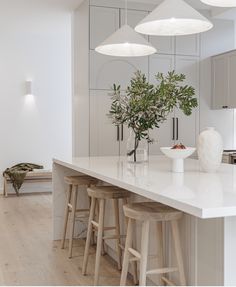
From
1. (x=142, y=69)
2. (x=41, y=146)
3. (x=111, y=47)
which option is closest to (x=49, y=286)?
(x=111, y=47)

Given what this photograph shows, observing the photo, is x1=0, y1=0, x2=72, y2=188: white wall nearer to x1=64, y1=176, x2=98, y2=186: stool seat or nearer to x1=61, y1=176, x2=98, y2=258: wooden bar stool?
x1=61, y1=176, x2=98, y2=258: wooden bar stool

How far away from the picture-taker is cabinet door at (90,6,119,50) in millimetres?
5766

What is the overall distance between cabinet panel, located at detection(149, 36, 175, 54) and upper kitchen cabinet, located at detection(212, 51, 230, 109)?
682 mm

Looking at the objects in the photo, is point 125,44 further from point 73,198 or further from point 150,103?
point 73,198

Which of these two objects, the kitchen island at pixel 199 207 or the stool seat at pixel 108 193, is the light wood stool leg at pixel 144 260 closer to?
the kitchen island at pixel 199 207

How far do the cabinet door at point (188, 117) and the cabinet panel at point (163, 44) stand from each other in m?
0.18

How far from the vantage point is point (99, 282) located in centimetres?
324

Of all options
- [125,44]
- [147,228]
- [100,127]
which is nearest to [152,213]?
[147,228]

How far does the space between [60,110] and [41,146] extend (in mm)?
787

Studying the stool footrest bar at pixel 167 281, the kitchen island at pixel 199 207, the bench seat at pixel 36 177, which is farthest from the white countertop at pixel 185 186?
the bench seat at pixel 36 177

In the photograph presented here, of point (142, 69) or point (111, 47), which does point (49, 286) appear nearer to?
point (111, 47)

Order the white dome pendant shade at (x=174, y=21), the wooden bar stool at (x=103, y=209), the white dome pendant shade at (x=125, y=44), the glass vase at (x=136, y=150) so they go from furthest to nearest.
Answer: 1. the glass vase at (x=136, y=150)
2. the white dome pendant shade at (x=125, y=44)
3. the wooden bar stool at (x=103, y=209)
4. the white dome pendant shade at (x=174, y=21)

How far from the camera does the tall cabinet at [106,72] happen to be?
5797 mm

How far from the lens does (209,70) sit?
6.43 m
